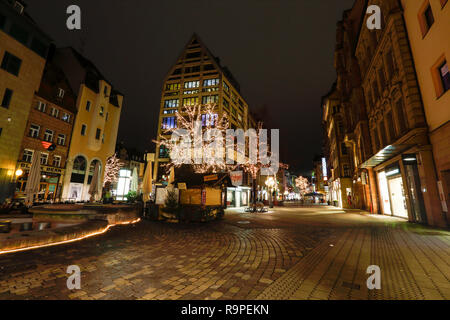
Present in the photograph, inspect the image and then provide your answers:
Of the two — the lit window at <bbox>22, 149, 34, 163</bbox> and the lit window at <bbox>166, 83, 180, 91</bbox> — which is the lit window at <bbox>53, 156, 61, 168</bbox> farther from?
→ the lit window at <bbox>166, 83, 180, 91</bbox>

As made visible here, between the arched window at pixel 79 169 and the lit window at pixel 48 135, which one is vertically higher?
the lit window at pixel 48 135

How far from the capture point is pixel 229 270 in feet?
14.0

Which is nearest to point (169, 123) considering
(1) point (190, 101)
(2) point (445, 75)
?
(1) point (190, 101)

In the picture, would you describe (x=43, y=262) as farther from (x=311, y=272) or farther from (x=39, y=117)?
(x=39, y=117)

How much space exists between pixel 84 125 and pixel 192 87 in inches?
1150

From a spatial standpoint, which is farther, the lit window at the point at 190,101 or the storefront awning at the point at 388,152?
the lit window at the point at 190,101

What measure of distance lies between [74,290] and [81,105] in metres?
31.4

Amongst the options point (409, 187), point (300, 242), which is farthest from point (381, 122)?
point (300, 242)

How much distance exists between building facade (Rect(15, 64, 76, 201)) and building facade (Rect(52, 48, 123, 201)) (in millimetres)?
785

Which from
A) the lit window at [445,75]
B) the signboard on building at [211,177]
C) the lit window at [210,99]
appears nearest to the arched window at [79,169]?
the signboard on building at [211,177]

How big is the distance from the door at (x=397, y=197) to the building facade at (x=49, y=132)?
31436mm

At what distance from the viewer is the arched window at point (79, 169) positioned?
26102mm

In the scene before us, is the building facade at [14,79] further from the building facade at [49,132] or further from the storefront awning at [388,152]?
the storefront awning at [388,152]
